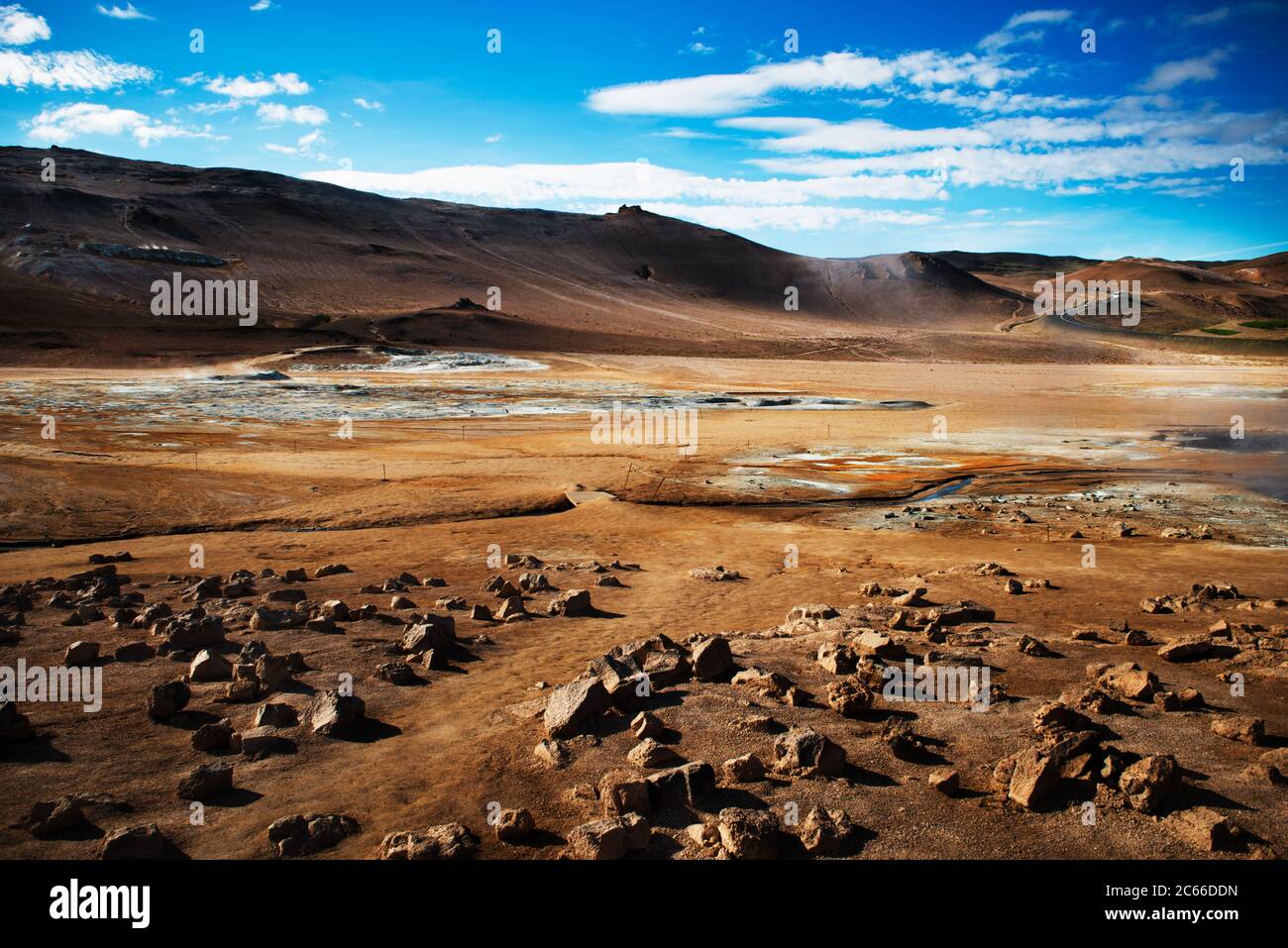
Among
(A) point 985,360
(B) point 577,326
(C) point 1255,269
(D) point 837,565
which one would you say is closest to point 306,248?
(B) point 577,326

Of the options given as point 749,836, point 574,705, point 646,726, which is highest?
point 574,705

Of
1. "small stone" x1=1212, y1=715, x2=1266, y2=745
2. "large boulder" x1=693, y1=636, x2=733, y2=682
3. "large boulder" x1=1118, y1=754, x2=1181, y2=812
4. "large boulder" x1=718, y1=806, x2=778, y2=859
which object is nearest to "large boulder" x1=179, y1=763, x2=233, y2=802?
"large boulder" x1=718, y1=806, x2=778, y2=859

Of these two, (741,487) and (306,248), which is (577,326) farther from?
(741,487)

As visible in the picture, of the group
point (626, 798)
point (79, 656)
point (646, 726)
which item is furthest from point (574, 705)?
point (79, 656)

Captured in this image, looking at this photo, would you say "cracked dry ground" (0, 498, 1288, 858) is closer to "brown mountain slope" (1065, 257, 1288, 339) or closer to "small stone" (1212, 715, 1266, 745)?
"small stone" (1212, 715, 1266, 745)

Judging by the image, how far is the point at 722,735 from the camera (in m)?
5.97

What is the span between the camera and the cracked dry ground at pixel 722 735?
4.74 m

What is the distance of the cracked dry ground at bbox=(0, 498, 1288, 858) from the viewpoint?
4738mm

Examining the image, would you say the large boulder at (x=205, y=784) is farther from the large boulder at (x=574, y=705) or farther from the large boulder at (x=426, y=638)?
the large boulder at (x=426, y=638)

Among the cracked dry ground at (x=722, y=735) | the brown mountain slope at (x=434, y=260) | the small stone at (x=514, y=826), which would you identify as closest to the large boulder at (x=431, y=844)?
the cracked dry ground at (x=722, y=735)

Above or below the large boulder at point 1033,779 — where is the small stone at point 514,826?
below

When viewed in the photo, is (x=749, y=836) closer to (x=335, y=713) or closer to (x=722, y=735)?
(x=722, y=735)
